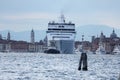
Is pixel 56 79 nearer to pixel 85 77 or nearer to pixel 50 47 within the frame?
pixel 85 77

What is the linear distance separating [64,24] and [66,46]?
9.90 meters

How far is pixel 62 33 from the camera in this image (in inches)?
6078

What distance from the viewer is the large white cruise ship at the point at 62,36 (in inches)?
5994

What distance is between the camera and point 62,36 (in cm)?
15238

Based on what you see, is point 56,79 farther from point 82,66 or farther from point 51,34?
point 51,34

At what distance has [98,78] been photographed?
53.9 metres

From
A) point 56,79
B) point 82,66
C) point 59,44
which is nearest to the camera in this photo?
point 56,79

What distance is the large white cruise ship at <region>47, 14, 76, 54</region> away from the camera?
500 ft

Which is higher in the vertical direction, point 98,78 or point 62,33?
point 62,33

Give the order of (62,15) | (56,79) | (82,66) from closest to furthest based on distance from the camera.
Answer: (56,79) < (82,66) < (62,15)

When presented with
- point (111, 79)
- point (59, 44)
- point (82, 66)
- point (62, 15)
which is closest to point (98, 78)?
point (111, 79)

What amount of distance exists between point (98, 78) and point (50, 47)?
10714 centimetres

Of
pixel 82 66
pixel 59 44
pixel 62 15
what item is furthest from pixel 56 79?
pixel 62 15

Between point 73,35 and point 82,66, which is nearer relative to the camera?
point 82,66
